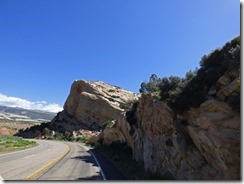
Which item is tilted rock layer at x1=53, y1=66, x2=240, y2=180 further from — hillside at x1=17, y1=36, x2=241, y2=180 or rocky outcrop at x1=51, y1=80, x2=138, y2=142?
rocky outcrop at x1=51, y1=80, x2=138, y2=142

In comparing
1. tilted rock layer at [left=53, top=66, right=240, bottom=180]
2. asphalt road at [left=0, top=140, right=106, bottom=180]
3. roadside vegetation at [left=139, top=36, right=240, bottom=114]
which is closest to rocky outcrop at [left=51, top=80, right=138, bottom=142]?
asphalt road at [left=0, top=140, right=106, bottom=180]

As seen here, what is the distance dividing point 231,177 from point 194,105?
5279 millimetres

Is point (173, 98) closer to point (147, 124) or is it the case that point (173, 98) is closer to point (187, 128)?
point (187, 128)

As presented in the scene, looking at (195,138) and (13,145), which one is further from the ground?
(195,138)

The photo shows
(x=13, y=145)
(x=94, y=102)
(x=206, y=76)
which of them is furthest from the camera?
(x=94, y=102)

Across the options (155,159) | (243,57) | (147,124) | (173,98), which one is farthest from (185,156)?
(147,124)

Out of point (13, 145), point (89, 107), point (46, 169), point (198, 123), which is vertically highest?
point (89, 107)

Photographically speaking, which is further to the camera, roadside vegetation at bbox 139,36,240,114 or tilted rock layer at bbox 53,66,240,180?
roadside vegetation at bbox 139,36,240,114

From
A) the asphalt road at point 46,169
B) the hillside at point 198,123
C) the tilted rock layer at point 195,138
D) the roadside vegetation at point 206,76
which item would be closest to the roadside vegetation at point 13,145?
the asphalt road at point 46,169

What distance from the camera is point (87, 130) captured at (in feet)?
357

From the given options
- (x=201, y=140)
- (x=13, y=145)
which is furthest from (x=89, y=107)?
(x=201, y=140)

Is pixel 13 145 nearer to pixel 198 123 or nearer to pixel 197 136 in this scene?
pixel 198 123

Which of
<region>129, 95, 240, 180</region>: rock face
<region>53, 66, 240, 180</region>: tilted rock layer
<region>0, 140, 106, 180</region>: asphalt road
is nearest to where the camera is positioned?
<region>129, 95, 240, 180</region>: rock face

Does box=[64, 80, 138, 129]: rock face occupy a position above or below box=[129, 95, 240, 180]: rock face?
above
